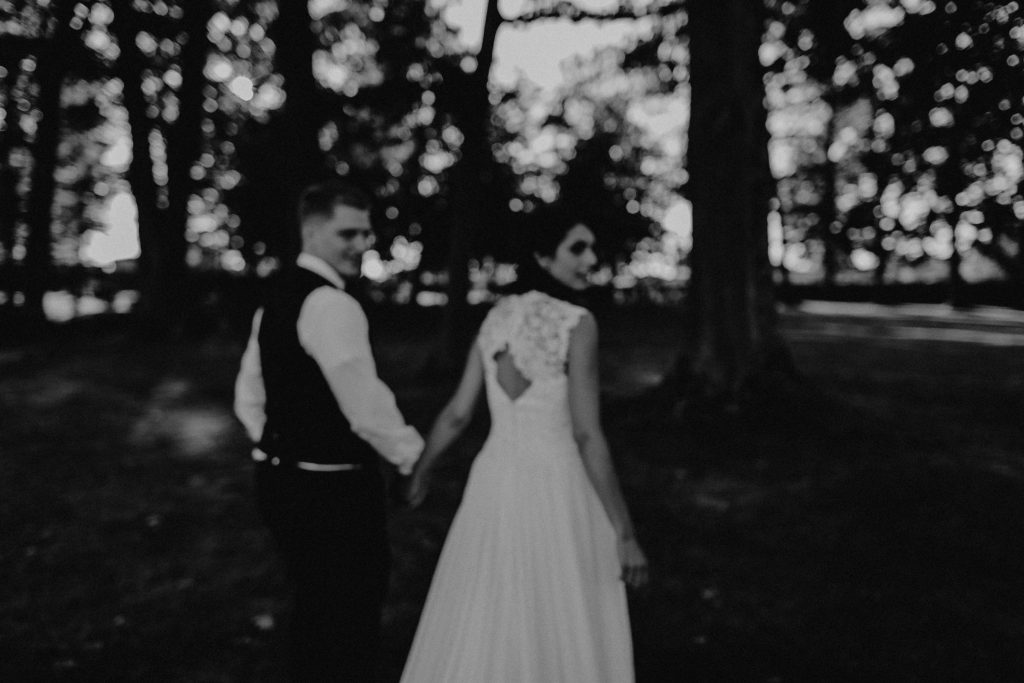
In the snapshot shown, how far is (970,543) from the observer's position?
6.05m

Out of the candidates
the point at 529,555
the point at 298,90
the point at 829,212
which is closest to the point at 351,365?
the point at 529,555

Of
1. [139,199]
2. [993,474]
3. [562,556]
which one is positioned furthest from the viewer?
[139,199]

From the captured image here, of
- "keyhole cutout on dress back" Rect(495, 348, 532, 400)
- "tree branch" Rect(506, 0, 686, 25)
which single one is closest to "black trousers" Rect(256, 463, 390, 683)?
"keyhole cutout on dress back" Rect(495, 348, 532, 400)

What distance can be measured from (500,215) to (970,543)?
2691 centimetres

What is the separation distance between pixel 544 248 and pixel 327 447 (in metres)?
1.24

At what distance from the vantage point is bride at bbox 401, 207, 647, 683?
3.02m

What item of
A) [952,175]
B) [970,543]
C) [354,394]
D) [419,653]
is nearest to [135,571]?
[419,653]

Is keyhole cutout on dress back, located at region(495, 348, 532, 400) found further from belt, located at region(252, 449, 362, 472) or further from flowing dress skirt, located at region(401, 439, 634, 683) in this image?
belt, located at region(252, 449, 362, 472)

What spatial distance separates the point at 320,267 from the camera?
Answer: 310 centimetres

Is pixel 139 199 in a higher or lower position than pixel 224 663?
higher

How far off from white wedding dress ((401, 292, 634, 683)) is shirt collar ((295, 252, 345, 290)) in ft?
2.29

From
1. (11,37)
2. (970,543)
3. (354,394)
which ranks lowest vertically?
(970,543)

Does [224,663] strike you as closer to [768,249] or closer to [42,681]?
[42,681]

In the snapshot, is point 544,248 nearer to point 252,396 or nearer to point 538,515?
point 538,515
